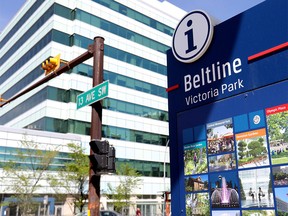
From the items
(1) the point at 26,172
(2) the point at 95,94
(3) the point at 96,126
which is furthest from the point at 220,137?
(1) the point at 26,172

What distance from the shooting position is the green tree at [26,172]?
29686 mm

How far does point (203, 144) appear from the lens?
718 cm

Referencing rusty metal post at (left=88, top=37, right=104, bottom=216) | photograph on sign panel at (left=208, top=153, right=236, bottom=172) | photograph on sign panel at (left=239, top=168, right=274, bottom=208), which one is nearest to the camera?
photograph on sign panel at (left=239, top=168, right=274, bottom=208)

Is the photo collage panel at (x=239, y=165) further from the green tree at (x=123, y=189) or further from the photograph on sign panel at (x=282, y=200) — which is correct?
the green tree at (x=123, y=189)

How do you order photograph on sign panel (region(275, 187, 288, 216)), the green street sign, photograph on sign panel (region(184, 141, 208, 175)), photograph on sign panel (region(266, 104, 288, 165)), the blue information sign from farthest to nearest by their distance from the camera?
1. the green street sign
2. photograph on sign panel (region(184, 141, 208, 175))
3. the blue information sign
4. photograph on sign panel (region(266, 104, 288, 165))
5. photograph on sign panel (region(275, 187, 288, 216))

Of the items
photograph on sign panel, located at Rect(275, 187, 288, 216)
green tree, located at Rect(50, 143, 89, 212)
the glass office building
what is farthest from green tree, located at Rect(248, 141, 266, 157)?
the glass office building

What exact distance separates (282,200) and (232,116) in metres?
1.84

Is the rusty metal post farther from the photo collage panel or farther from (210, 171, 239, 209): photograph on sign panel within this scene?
(210, 171, 239, 209): photograph on sign panel

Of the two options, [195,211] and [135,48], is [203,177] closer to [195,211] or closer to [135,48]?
[195,211]

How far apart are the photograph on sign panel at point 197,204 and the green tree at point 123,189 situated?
3461 centimetres

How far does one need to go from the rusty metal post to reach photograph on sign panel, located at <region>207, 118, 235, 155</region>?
2879mm

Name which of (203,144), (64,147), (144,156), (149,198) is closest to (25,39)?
(64,147)

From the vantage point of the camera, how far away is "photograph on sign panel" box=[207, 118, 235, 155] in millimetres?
6684

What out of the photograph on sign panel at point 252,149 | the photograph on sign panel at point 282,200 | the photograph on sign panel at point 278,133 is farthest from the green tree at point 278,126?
the photograph on sign panel at point 282,200
